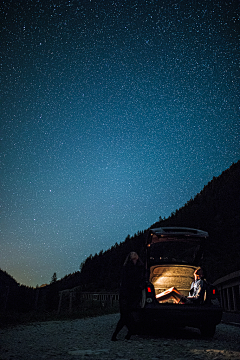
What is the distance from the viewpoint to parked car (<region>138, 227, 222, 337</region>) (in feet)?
17.0

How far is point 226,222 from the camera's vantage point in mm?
35844

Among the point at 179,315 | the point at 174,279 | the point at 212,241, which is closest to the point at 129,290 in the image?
the point at 179,315

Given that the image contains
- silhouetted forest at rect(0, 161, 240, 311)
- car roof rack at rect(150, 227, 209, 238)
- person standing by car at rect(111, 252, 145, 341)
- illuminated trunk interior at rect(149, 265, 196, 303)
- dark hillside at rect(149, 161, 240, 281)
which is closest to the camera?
person standing by car at rect(111, 252, 145, 341)

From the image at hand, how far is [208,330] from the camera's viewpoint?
5301 millimetres

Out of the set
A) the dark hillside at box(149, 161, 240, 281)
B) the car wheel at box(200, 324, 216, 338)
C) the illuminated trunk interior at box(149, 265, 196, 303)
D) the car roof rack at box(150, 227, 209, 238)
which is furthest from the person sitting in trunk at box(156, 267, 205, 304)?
the dark hillside at box(149, 161, 240, 281)

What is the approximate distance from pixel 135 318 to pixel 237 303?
8.76ft

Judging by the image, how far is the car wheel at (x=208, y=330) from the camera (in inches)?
207

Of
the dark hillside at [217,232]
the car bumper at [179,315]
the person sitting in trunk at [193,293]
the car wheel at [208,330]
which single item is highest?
the dark hillside at [217,232]

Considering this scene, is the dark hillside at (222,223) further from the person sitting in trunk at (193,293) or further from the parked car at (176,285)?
the person sitting in trunk at (193,293)

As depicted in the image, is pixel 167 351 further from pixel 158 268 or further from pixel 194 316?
pixel 158 268

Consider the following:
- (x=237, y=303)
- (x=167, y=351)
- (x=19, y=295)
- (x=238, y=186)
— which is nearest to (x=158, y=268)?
(x=237, y=303)

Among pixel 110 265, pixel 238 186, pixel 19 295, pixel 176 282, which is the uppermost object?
pixel 238 186

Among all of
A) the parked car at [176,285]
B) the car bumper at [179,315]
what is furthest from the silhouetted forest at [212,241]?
the car bumper at [179,315]

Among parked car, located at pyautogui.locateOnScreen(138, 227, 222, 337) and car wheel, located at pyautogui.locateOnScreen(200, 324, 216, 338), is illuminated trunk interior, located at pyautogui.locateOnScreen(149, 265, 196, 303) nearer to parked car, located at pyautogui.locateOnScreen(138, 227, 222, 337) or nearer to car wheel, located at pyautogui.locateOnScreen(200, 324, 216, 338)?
parked car, located at pyautogui.locateOnScreen(138, 227, 222, 337)
